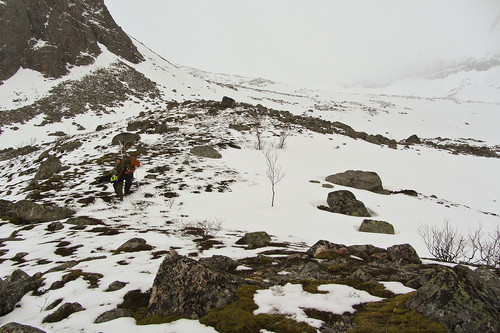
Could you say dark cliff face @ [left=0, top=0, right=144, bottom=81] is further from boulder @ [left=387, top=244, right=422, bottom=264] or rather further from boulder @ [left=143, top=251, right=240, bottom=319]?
boulder @ [left=387, top=244, right=422, bottom=264]

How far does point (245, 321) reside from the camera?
2766mm

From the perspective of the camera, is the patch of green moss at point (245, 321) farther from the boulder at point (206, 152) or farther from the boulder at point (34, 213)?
the boulder at point (206, 152)

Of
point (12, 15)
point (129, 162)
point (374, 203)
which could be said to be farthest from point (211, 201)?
point (12, 15)

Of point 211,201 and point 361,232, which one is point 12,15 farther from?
point 361,232

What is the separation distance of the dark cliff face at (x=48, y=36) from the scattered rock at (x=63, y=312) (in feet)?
156

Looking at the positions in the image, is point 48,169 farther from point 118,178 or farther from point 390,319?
point 390,319

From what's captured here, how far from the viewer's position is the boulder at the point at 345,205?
1146 cm

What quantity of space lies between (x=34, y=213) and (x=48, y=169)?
654 cm

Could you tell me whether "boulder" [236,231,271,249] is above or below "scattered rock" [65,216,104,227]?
above

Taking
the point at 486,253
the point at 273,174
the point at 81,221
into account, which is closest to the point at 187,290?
the point at 81,221

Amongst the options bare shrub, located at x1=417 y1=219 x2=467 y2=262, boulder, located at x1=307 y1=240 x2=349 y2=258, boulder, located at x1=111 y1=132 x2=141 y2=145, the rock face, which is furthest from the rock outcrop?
boulder, located at x1=111 y1=132 x2=141 y2=145

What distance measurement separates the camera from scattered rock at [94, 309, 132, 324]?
3129mm

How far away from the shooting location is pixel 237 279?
3846mm

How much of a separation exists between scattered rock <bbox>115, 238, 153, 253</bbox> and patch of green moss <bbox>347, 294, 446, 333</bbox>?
517 centimetres
